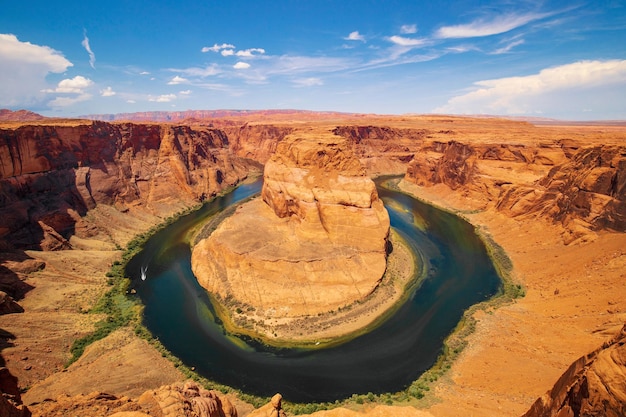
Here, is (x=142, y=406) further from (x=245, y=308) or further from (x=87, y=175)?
(x=87, y=175)

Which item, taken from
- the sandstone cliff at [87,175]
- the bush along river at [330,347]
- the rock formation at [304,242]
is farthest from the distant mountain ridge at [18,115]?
the rock formation at [304,242]

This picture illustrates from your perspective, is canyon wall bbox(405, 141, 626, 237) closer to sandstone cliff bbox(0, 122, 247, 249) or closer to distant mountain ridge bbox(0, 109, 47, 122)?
sandstone cliff bbox(0, 122, 247, 249)

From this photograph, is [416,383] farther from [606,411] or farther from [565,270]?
[565,270]

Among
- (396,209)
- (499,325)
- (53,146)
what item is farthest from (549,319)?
(53,146)

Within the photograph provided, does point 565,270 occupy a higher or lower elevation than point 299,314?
higher

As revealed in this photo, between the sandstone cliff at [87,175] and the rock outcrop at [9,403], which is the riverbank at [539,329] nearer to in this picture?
the rock outcrop at [9,403]

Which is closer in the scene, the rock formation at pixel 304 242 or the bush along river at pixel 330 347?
the bush along river at pixel 330 347
